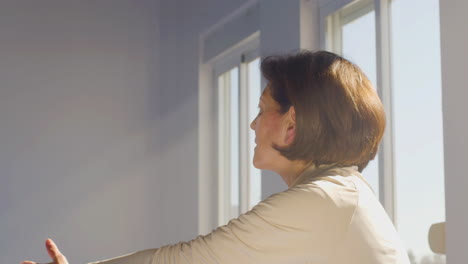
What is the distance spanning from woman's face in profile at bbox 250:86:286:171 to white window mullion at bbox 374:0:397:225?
4.71ft

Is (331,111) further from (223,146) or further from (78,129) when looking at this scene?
(78,129)

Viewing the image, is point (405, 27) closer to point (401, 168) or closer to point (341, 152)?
point (401, 168)

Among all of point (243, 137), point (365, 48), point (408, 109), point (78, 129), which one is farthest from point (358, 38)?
point (78, 129)

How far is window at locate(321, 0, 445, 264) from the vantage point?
253 cm

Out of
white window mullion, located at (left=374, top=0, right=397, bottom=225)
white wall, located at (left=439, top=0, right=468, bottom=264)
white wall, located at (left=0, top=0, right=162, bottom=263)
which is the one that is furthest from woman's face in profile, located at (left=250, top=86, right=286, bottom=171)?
white wall, located at (left=0, top=0, right=162, bottom=263)

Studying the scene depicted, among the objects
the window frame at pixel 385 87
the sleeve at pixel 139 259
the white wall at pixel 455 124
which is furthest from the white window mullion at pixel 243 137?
the sleeve at pixel 139 259

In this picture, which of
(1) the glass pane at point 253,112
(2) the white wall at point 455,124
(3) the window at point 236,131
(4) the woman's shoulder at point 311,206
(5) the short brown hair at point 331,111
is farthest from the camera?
(3) the window at point 236,131

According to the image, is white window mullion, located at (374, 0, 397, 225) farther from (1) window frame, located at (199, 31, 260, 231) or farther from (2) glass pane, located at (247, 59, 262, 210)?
(1) window frame, located at (199, 31, 260, 231)

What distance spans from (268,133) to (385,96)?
150 centimetres

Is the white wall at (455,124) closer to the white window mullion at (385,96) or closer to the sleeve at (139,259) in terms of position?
the white window mullion at (385,96)

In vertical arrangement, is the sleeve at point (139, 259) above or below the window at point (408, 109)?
below

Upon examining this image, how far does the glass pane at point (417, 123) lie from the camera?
8.24ft

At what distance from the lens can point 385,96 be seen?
2.82 meters

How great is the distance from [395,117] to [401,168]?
8.1 inches
